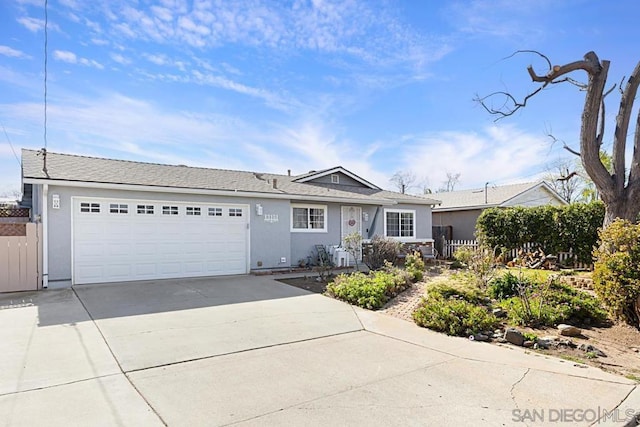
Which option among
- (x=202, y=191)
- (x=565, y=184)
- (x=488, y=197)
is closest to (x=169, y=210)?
(x=202, y=191)

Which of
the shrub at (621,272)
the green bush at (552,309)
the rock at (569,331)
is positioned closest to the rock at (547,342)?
the rock at (569,331)

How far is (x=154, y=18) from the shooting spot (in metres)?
8.50

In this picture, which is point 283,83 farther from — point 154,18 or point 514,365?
point 514,365

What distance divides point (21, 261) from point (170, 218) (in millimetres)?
3624

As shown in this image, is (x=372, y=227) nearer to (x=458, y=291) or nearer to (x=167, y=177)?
(x=167, y=177)

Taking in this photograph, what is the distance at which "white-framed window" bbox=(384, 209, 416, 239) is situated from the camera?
17528mm

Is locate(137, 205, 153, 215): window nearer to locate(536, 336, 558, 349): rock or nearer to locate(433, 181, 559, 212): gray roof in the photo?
locate(536, 336, 558, 349): rock

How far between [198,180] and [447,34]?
8701mm

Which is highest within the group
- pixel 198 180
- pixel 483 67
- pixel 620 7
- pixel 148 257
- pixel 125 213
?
pixel 620 7

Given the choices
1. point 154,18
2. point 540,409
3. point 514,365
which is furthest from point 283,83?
point 540,409

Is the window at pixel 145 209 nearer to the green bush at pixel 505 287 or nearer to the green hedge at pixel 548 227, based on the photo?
the green bush at pixel 505 287

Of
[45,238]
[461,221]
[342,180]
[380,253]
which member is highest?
[342,180]

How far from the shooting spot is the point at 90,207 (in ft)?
33.4

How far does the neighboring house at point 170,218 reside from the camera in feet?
32.1
